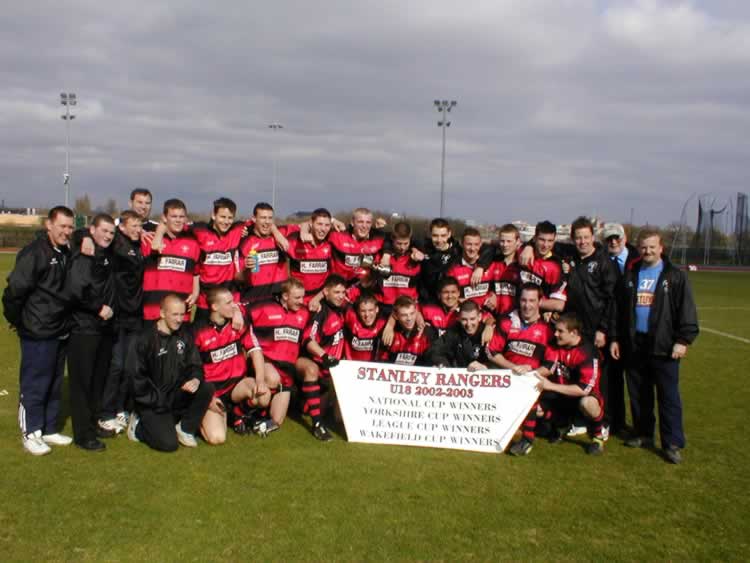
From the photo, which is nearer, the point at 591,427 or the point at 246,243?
the point at 591,427

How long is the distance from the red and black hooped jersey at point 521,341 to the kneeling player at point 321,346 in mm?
1445

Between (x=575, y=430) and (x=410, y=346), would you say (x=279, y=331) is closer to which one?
(x=410, y=346)

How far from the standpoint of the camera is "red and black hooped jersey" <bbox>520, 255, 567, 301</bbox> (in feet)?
19.1

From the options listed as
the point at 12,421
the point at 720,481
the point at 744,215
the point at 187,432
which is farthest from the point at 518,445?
the point at 744,215

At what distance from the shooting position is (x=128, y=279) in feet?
18.1

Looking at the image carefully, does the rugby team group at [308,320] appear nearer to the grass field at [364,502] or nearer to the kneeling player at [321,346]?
the kneeling player at [321,346]

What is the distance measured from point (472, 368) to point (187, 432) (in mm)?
2385

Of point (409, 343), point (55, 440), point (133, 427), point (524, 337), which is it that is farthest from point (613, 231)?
point (55, 440)

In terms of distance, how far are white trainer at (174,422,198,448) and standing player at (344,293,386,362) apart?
1669mm

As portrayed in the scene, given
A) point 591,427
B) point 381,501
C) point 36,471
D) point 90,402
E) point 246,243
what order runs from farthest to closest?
point 246,243
point 591,427
point 90,402
point 36,471
point 381,501

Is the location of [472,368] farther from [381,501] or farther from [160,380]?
[160,380]

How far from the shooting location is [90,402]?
16.1 feet

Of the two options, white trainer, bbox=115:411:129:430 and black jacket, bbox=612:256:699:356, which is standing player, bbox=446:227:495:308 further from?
white trainer, bbox=115:411:129:430

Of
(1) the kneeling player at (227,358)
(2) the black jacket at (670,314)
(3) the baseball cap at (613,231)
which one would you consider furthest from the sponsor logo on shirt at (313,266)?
(2) the black jacket at (670,314)
